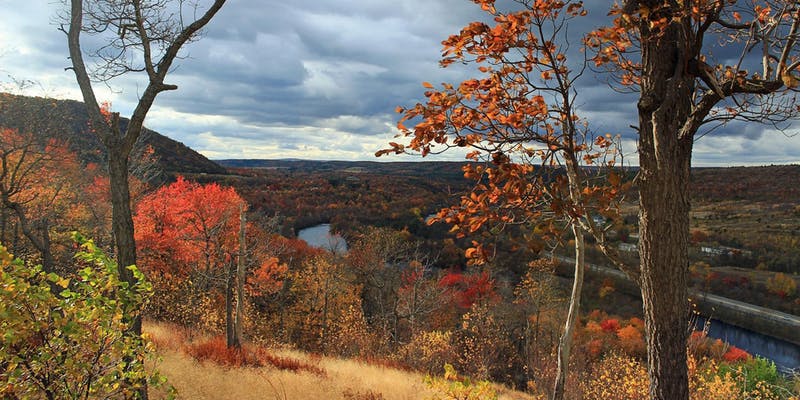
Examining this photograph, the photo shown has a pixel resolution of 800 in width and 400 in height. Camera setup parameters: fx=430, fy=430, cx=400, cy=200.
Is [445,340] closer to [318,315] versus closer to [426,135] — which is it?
[318,315]

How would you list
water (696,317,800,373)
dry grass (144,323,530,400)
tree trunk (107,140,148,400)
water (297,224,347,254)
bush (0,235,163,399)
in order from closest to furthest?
bush (0,235,163,399) → tree trunk (107,140,148,400) → dry grass (144,323,530,400) → water (696,317,800,373) → water (297,224,347,254)

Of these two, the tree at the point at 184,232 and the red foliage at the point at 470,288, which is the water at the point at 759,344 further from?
the tree at the point at 184,232

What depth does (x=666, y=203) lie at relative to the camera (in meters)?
3.89

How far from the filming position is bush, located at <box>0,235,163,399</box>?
3510 millimetres

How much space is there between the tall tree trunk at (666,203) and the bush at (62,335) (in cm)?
476

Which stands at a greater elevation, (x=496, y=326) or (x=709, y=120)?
(x=709, y=120)

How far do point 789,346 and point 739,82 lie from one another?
71.1 m

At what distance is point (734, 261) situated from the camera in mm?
85312

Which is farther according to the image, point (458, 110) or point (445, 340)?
point (445, 340)

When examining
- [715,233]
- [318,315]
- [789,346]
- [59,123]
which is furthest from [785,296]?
[59,123]

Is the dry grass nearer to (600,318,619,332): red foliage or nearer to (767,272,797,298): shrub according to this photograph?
(600,318,619,332): red foliage

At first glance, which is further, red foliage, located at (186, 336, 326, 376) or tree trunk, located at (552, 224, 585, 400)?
red foliage, located at (186, 336, 326, 376)

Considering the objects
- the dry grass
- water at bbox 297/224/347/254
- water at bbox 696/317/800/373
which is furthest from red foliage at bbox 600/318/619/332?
water at bbox 297/224/347/254

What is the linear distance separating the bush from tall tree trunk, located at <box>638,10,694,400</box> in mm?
4762
